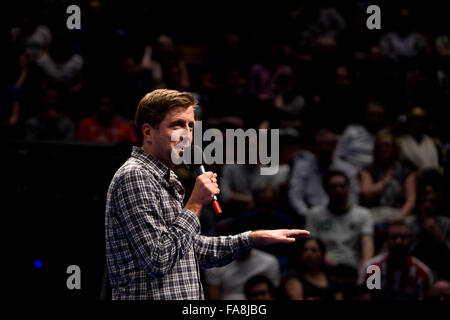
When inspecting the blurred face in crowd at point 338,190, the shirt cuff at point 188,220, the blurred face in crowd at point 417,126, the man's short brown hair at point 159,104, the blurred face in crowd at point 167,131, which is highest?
the blurred face in crowd at point 417,126

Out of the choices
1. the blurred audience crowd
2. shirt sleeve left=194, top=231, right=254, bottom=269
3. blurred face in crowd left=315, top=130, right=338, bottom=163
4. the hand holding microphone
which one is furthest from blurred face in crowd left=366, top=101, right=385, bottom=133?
the hand holding microphone

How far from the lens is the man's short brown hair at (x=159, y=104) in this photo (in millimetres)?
2082

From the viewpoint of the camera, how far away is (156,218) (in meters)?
1.99

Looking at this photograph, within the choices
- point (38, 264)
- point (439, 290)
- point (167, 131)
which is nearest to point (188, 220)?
point (167, 131)

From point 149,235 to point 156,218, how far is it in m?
0.07

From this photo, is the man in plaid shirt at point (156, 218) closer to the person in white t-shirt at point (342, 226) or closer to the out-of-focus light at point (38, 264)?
the out-of-focus light at point (38, 264)

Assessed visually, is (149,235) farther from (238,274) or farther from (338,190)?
(338,190)

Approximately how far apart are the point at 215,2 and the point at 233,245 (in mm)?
5268

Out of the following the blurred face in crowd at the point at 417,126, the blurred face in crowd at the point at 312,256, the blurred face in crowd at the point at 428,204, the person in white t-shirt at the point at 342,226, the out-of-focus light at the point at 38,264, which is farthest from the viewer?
the blurred face in crowd at the point at 417,126

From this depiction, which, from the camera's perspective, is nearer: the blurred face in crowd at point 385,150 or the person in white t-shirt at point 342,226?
the person in white t-shirt at point 342,226

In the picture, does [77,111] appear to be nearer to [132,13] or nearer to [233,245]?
[132,13]

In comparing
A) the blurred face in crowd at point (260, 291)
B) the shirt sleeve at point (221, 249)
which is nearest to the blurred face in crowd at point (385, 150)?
the blurred face in crowd at point (260, 291)

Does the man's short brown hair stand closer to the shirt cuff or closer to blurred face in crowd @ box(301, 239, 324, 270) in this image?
the shirt cuff

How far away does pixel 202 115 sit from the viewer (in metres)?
5.69
